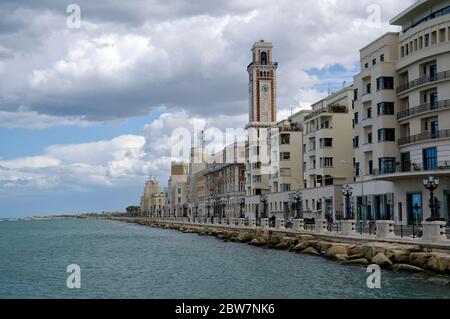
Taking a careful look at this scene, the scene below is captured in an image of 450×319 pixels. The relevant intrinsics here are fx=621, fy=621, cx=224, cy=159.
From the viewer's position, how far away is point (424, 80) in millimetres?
59281

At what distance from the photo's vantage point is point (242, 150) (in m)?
139

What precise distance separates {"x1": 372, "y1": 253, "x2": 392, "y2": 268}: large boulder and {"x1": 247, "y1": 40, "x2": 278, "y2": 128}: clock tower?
311 ft

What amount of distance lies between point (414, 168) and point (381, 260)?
2478 cm

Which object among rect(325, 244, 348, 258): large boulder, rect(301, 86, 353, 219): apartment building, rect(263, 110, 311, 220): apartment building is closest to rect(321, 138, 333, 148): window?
rect(301, 86, 353, 219): apartment building

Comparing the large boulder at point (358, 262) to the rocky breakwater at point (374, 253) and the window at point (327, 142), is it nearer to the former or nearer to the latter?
the rocky breakwater at point (374, 253)

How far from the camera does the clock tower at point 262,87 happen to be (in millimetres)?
133000

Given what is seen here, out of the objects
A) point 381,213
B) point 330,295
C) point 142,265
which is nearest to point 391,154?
point 381,213

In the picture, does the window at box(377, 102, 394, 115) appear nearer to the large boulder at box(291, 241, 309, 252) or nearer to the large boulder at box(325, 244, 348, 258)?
the large boulder at box(291, 241, 309, 252)

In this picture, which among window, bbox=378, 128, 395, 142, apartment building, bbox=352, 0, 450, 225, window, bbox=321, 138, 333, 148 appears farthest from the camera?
window, bbox=321, 138, 333, 148

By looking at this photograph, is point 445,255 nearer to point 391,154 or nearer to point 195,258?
point 195,258

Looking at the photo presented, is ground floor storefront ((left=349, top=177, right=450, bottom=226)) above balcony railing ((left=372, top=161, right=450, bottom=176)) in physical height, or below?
below

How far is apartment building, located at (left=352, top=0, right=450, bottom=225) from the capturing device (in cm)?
5728
